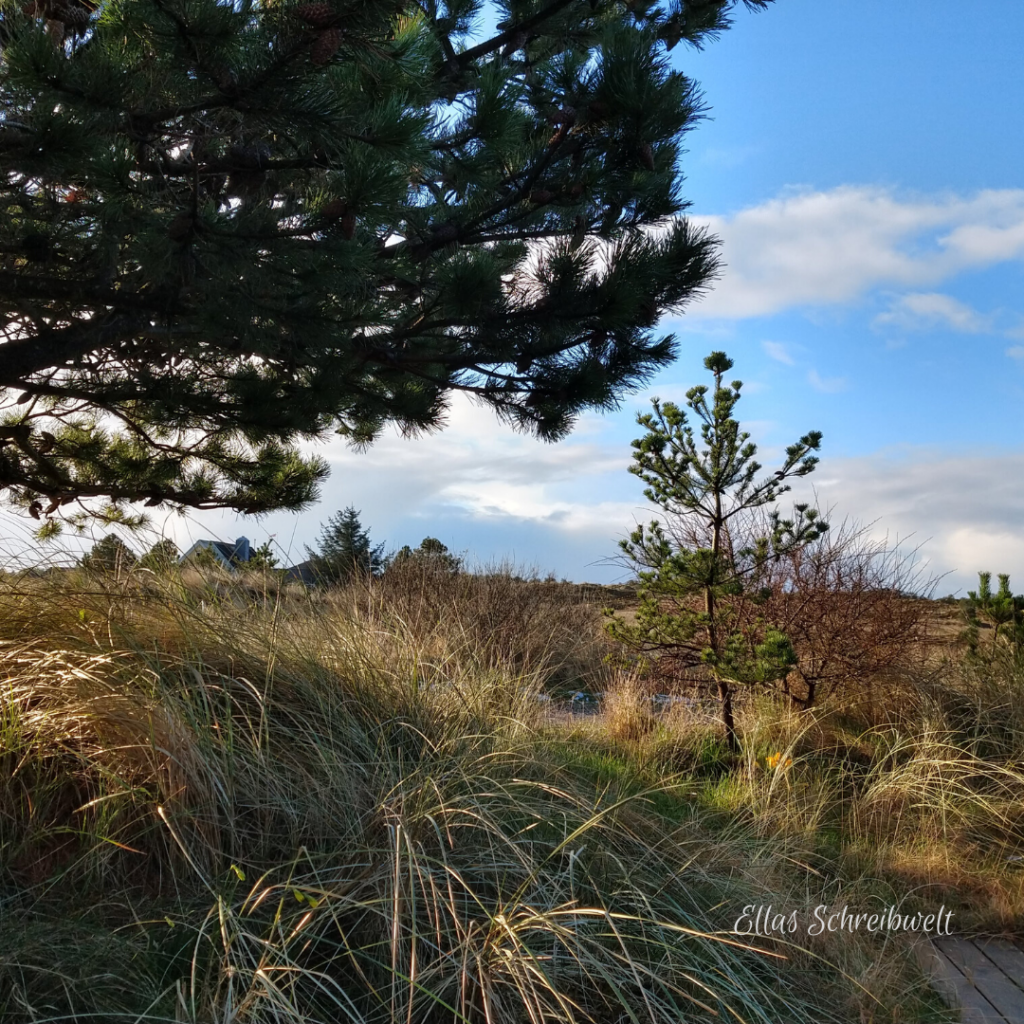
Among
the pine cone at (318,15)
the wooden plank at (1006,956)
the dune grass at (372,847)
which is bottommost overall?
the wooden plank at (1006,956)

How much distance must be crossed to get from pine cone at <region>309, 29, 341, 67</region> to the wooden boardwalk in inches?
147

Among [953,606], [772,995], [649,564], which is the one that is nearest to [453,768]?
Result: [772,995]

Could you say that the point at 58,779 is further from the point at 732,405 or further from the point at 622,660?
the point at 732,405

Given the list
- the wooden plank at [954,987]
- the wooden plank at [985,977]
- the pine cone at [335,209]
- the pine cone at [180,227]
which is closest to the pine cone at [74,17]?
the pine cone at [180,227]

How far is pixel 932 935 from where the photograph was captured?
373cm

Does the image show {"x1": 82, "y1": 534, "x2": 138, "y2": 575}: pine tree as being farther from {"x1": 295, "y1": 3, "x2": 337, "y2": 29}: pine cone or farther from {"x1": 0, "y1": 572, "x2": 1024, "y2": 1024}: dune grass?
{"x1": 295, "y1": 3, "x2": 337, "y2": 29}: pine cone

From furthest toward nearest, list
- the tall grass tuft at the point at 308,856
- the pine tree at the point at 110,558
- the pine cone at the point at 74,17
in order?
the pine tree at the point at 110,558 → the pine cone at the point at 74,17 → the tall grass tuft at the point at 308,856

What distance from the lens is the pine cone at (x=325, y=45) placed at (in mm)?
2896

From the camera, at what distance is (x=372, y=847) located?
280cm

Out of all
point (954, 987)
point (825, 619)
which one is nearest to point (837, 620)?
point (825, 619)

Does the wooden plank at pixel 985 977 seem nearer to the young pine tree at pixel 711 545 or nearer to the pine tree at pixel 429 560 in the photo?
the young pine tree at pixel 711 545

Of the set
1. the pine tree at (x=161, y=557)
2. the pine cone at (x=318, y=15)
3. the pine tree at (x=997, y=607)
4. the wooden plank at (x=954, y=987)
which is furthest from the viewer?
the pine tree at (x=997, y=607)

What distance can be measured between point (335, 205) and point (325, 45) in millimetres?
711

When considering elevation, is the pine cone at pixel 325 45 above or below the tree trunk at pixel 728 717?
above
